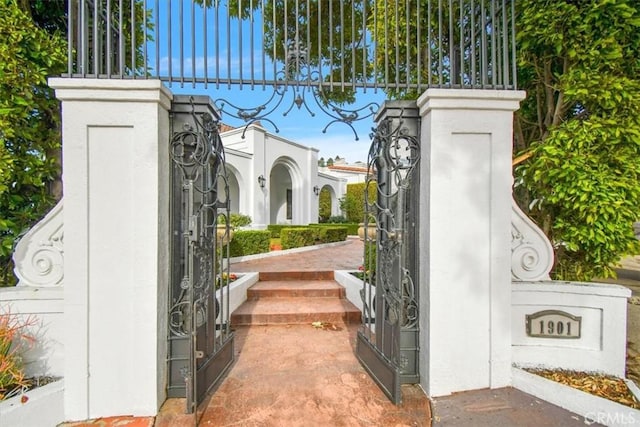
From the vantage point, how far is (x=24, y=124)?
101 inches

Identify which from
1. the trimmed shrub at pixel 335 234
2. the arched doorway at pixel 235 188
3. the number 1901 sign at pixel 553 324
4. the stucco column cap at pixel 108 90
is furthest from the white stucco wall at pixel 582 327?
the arched doorway at pixel 235 188

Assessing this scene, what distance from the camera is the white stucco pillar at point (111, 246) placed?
2098mm

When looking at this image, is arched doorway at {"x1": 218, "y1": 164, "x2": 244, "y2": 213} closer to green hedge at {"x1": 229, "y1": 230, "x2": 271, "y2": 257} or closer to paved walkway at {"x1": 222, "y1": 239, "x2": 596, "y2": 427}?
green hedge at {"x1": 229, "y1": 230, "x2": 271, "y2": 257}

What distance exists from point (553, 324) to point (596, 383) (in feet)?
1.51

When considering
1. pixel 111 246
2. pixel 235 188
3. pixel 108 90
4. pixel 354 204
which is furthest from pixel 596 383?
pixel 354 204

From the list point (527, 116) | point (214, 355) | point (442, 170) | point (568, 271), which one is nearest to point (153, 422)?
point (214, 355)

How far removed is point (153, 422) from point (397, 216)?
88.4 inches

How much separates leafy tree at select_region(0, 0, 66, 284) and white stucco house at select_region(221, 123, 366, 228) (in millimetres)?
8063

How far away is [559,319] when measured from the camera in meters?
2.51

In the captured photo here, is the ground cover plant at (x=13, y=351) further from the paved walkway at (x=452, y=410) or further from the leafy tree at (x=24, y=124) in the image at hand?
the paved walkway at (x=452, y=410)

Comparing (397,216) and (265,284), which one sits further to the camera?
(265,284)

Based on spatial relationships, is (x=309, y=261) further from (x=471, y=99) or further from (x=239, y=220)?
(x=239, y=220)

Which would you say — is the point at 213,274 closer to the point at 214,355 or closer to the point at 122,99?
the point at 214,355

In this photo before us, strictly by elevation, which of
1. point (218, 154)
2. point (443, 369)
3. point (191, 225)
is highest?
point (218, 154)
